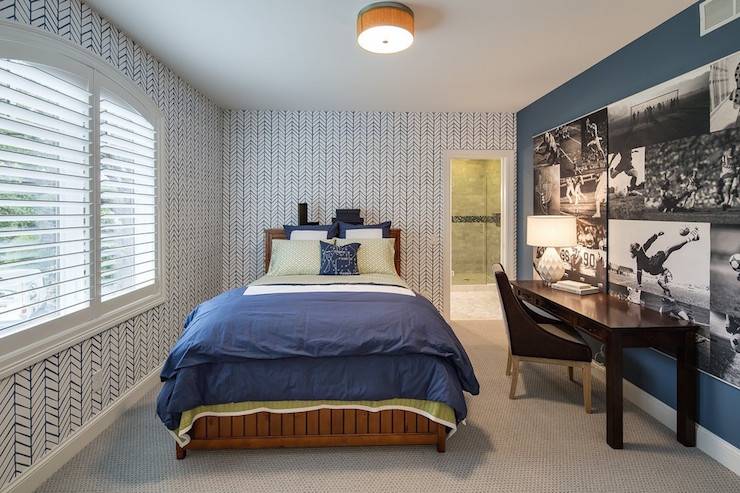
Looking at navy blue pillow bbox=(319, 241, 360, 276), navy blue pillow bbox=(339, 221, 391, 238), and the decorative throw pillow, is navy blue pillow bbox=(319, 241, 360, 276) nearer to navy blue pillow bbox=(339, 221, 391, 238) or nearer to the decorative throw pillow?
the decorative throw pillow

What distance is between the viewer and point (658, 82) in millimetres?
2584

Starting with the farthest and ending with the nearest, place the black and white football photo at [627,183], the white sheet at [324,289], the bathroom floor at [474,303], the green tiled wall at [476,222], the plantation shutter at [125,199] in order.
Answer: the green tiled wall at [476,222]
the bathroom floor at [474,303]
the white sheet at [324,289]
the black and white football photo at [627,183]
the plantation shutter at [125,199]

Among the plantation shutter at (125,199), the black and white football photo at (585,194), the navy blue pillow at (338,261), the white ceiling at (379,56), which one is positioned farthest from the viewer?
the navy blue pillow at (338,261)

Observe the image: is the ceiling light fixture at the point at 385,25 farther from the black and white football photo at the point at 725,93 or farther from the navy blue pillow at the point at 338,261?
the navy blue pillow at the point at 338,261

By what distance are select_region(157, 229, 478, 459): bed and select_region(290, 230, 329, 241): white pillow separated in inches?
A: 76.6

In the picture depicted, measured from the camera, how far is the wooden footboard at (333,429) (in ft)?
7.07

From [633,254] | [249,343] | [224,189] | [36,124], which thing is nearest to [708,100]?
[633,254]

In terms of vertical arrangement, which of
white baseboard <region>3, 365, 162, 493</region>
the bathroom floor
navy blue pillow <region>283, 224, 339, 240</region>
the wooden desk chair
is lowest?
white baseboard <region>3, 365, 162, 493</region>

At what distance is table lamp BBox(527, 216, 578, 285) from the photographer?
314cm

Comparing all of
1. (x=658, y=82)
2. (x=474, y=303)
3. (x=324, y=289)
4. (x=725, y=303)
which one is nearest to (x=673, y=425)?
(x=725, y=303)

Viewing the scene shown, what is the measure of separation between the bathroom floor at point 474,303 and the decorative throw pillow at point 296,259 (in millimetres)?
2167

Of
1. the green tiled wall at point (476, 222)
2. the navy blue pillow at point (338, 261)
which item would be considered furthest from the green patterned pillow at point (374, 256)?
the green tiled wall at point (476, 222)

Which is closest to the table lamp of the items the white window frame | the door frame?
the door frame

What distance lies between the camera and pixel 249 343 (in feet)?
6.96
